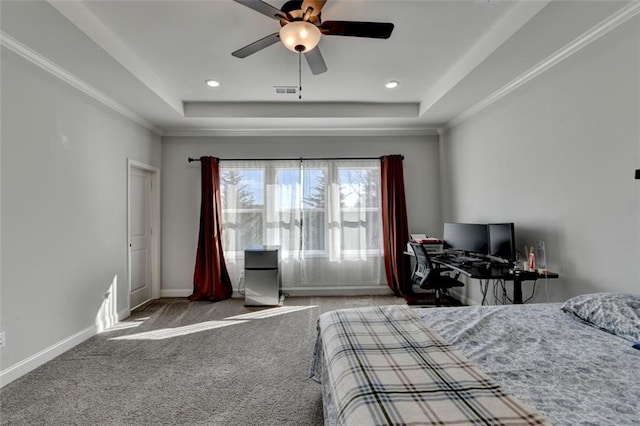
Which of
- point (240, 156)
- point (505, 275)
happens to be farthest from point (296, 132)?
point (505, 275)

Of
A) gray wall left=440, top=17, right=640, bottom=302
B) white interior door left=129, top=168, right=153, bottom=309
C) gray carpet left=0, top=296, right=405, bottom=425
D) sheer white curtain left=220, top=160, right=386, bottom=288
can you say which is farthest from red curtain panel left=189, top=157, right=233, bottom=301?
gray wall left=440, top=17, right=640, bottom=302

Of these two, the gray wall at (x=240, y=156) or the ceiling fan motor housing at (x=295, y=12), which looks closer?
the ceiling fan motor housing at (x=295, y=12)

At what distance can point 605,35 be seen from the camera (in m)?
2.13

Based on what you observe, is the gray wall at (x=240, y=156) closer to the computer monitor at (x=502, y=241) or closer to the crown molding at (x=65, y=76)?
the crown molding at (x=65, y=76)

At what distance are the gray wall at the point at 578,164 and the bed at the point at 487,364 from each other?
652mm

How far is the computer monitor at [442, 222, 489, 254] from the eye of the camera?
10.7 ft

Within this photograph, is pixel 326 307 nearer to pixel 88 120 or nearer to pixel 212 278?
pixel 212 278

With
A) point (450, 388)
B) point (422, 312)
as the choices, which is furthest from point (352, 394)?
point (422, 312)

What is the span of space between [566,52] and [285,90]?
8.85ft

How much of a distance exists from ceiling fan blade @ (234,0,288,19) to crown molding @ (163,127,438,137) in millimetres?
2665

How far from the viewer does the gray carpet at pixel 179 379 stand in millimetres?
1883

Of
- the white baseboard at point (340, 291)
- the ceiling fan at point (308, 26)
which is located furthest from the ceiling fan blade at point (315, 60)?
the white baseboard at point (340, 291)

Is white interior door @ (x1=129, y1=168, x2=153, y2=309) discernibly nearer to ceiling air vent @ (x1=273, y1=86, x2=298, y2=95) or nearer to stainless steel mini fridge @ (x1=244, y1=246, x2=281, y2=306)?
stainless steel mini fridge @ (x1=244, y1=246, x2=281, y2=306)

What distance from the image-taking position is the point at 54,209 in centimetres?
267
